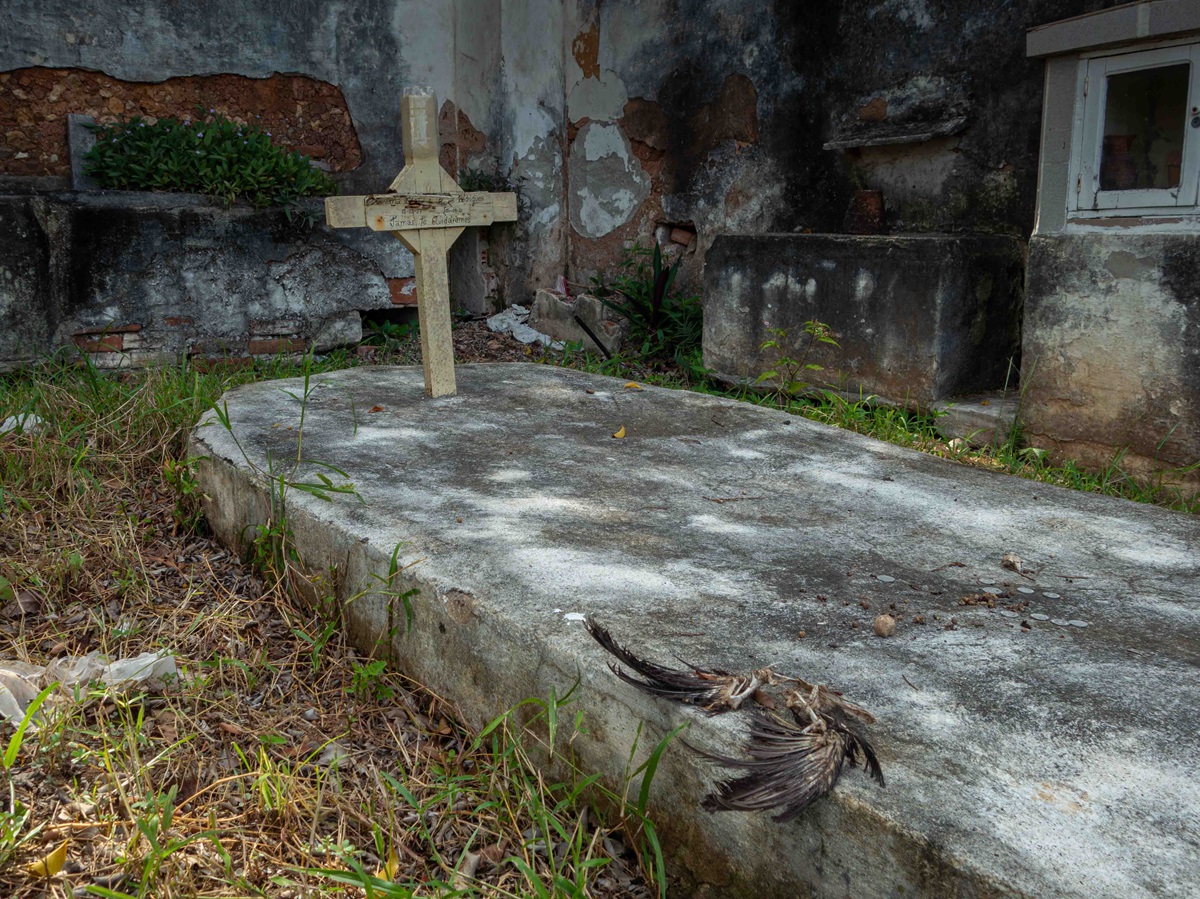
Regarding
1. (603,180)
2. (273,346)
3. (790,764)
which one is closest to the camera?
(790,764)

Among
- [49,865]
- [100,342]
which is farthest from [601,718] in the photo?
[100,342]

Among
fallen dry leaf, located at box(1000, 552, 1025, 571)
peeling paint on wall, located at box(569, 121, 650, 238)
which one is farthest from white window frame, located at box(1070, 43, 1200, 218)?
peeling paint on wall, located at box(569, 121, 650, 238)

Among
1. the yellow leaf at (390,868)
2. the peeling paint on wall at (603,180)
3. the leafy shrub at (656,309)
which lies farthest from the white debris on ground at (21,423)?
the peeling paint on wall at (603,180)

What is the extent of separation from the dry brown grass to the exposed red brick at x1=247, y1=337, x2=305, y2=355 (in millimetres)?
2408

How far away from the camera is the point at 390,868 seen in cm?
137

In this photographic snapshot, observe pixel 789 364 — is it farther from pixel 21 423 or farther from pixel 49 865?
pixel 49 865

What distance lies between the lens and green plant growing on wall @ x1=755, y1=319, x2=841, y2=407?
389 cm

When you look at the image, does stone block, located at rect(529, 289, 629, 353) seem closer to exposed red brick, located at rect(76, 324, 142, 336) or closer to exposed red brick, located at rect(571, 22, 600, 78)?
exposed red brick, located at rect(571, 22, 600, 78)

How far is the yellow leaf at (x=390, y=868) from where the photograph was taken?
53.2 inches

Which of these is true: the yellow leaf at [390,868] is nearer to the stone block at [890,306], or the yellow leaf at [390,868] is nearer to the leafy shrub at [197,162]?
the stone block at [890,306]

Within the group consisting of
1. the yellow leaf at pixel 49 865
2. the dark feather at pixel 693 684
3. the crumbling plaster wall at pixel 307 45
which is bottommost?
the yellow leaf at pixel 49 865

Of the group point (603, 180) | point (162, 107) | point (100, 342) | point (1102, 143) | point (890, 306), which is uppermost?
point (162, 107)

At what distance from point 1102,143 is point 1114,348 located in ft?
2.11

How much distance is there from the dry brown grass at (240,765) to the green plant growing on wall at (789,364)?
2318 millimetres
